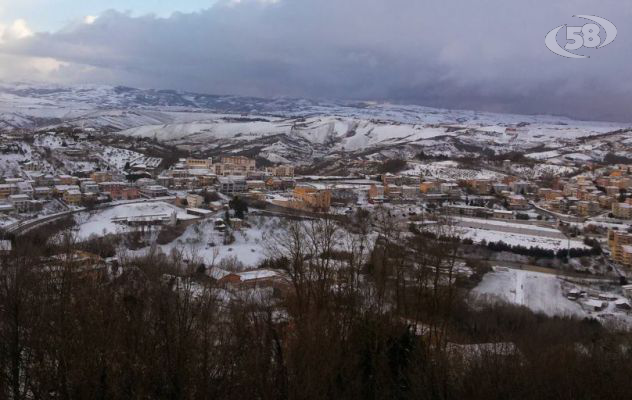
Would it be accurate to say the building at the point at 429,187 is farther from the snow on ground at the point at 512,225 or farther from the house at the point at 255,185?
the house at the point at 255,185

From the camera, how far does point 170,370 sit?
10.3ft

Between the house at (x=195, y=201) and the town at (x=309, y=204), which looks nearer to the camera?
the town at (x=309, y=204)

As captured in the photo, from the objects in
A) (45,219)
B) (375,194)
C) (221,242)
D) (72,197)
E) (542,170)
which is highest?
(542,170)

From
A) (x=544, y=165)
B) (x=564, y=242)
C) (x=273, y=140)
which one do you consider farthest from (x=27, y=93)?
(x=564, y=242)

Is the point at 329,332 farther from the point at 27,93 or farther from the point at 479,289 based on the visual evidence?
the point at 27,93

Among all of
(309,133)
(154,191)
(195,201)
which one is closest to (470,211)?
(195,201)

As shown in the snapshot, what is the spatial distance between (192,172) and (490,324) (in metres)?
15.8

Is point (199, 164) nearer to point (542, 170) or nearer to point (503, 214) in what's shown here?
point (503, 214)

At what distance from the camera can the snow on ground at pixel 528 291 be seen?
342 inches

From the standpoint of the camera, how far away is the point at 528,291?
966 cm

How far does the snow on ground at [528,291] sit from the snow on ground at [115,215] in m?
7.55

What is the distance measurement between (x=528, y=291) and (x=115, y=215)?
10012mm

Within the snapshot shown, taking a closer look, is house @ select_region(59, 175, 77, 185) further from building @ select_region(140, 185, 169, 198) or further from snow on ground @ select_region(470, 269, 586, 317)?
snow on ground @ select_region(470, 269, 586, 317)

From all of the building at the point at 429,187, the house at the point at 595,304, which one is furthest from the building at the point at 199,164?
the house at the point at 595,304
